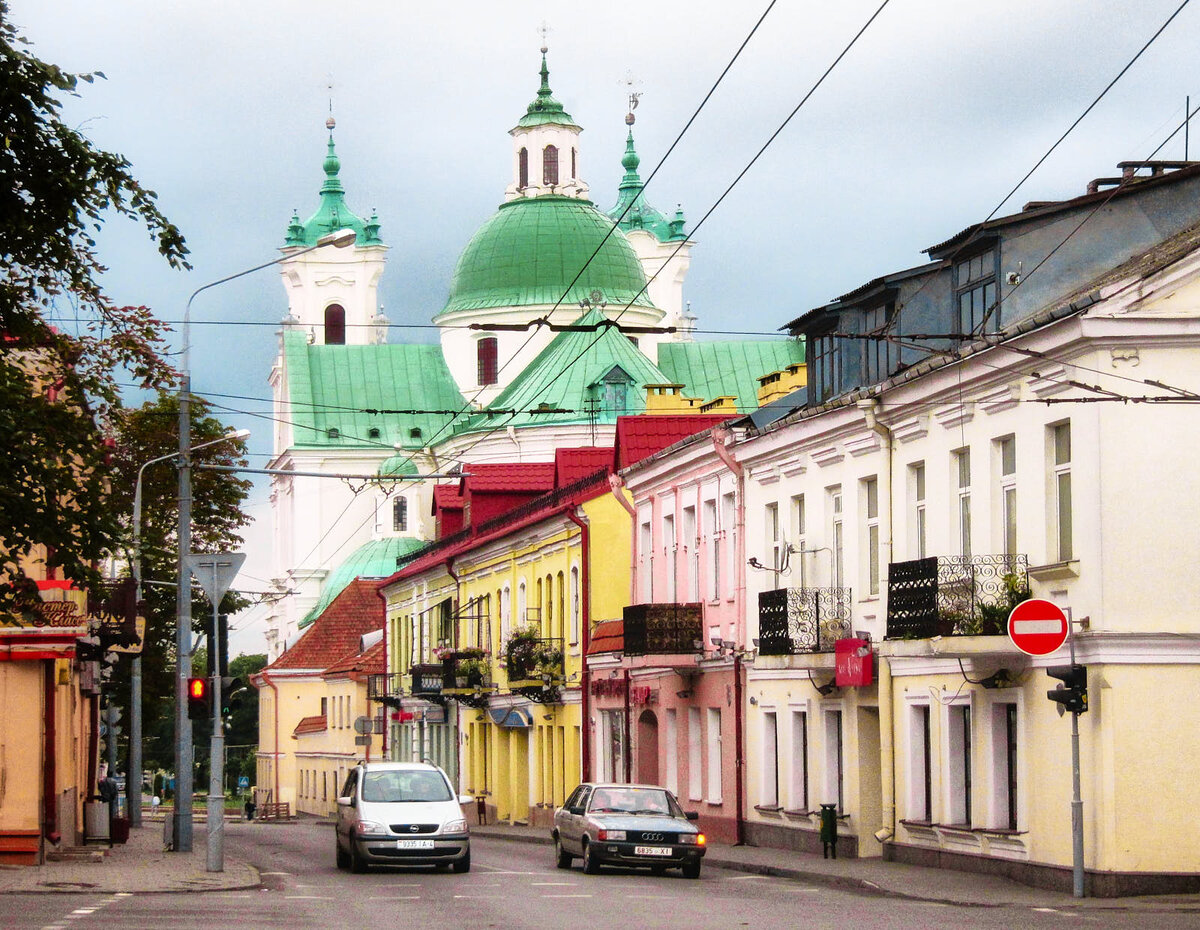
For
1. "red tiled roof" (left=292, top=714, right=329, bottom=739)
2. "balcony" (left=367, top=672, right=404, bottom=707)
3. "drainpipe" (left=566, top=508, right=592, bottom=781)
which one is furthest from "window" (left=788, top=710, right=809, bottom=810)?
"red tiled roof" (left=292, top=714, right=329, bottom=739)

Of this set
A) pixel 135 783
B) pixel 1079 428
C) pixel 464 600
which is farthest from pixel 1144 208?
pixel 464 600

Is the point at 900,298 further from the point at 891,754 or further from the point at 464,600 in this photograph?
the point at 464,600

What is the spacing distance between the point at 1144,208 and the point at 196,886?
1276 cm

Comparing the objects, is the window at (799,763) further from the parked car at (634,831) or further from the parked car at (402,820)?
the parked car at (402,820)

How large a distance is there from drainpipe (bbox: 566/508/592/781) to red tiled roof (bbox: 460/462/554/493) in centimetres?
988

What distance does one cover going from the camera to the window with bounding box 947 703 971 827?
2516cm

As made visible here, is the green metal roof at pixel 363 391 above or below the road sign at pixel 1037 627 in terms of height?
above

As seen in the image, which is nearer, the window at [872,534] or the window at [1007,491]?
the window at [1007,491]

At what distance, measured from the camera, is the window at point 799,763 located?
30.7 meters

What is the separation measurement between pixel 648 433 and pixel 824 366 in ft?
31.6

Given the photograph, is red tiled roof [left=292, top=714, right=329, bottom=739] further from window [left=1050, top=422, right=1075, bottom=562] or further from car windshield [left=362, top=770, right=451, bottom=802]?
window [left=1050, top=422, right=1075, bottom=562]

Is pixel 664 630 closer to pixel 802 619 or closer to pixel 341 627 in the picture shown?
pixel 802 619

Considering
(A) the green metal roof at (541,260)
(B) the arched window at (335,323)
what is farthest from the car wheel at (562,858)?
(B) the arched window at (335,323)

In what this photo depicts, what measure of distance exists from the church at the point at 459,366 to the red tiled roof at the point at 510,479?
28.7 m
